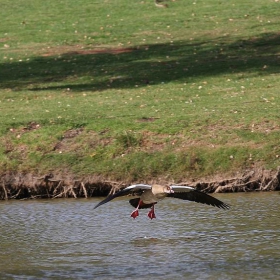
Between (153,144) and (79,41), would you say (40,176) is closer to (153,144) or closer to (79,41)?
(153,144)

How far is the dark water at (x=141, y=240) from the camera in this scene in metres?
11.8

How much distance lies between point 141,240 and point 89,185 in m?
3.89

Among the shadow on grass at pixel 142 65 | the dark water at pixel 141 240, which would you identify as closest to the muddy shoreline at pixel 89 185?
the dark water at pixel 141 240

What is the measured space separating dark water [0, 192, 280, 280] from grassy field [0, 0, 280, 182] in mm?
1583

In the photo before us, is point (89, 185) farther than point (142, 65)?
No

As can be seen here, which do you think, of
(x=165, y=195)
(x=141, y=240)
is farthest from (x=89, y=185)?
(x=165, y=195)

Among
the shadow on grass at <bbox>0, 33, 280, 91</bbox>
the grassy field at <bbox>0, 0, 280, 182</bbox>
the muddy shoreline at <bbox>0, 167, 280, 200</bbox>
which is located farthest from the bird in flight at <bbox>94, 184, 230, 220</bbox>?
the shadow on grass at <bbox>0, 33, 280, 91</bbox>

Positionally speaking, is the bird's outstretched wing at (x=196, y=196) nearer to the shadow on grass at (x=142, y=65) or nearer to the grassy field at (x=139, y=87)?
the grassy field at (x=139, y=87)

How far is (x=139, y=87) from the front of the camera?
983 inches

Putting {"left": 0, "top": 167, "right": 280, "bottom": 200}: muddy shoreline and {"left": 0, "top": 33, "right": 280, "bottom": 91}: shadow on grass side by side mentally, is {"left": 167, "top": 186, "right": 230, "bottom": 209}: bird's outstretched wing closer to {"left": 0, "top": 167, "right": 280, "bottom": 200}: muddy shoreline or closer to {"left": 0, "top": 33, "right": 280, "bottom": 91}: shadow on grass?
{"left": 0, "top": 167, "right": 280, "bottom": 200}: muddy shoreline

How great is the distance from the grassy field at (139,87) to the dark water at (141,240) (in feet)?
5.19

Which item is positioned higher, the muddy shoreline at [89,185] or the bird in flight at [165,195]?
the muddy shoreline at [89,185]

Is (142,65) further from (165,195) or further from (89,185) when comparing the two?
(165,195)

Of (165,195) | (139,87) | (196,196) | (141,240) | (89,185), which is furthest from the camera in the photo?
(139,87)
